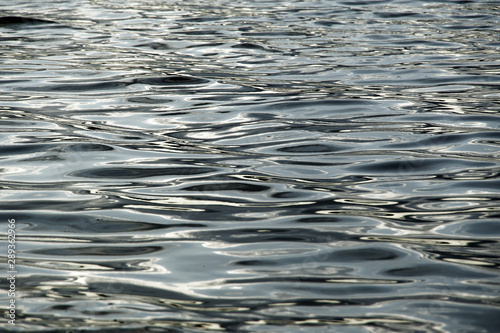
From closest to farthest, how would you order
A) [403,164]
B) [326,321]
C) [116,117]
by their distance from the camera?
[326,321]
[403,164]
[116,117]

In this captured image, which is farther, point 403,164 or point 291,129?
point 291,129

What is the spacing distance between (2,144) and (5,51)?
3561 millimetres

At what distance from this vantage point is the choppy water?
2137mm

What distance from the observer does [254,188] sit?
320cm

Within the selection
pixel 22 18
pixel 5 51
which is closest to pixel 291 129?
pixel 5 51

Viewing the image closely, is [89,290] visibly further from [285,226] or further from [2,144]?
[2,144]

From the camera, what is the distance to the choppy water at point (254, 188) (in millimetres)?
2137

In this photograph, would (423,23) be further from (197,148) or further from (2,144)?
(2,144)

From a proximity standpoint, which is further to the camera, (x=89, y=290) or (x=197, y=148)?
(x=197, y=148)

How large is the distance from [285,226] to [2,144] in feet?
6.34

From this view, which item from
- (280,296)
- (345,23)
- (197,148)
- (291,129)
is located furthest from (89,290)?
(345,23)

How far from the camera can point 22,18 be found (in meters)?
9.09

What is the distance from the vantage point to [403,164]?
3529 millimetres

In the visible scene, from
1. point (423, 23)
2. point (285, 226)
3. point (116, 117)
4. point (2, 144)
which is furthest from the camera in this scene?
point (423, 23)
